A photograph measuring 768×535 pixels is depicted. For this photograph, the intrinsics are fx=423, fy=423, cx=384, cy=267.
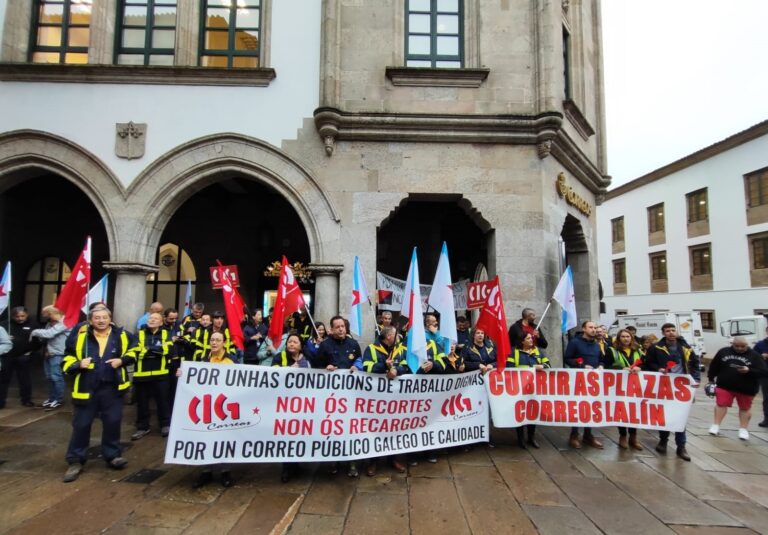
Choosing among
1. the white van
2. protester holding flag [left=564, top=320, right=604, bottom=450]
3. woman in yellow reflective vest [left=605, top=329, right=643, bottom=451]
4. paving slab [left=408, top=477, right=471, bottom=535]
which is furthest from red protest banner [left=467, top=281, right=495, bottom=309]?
the white van

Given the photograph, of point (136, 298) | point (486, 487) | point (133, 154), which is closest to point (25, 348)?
point (136, 298)

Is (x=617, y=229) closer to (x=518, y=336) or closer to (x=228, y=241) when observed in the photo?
(x=518, y=336)

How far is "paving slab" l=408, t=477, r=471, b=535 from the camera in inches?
149

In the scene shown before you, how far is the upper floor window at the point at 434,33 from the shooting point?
29.9ft

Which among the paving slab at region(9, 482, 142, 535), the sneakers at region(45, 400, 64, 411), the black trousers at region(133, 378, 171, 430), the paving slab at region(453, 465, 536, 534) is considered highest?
the black trousers at region(133, 378, 171, 430)

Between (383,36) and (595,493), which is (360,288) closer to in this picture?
(595,493)

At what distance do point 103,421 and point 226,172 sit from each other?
5260 mm

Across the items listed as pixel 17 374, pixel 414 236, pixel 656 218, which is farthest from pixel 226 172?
pixel 656 218

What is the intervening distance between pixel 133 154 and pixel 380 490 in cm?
787

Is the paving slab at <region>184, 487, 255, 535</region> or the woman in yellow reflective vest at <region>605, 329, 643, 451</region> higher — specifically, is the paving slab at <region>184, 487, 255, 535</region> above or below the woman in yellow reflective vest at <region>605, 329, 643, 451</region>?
below

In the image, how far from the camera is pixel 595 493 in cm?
457

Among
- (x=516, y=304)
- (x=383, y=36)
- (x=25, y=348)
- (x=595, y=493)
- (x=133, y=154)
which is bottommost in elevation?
(x=595, y=493)

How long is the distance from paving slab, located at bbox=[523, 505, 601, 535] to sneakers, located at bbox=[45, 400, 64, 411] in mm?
7916

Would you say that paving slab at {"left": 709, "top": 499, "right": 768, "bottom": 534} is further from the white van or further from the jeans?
the white van
